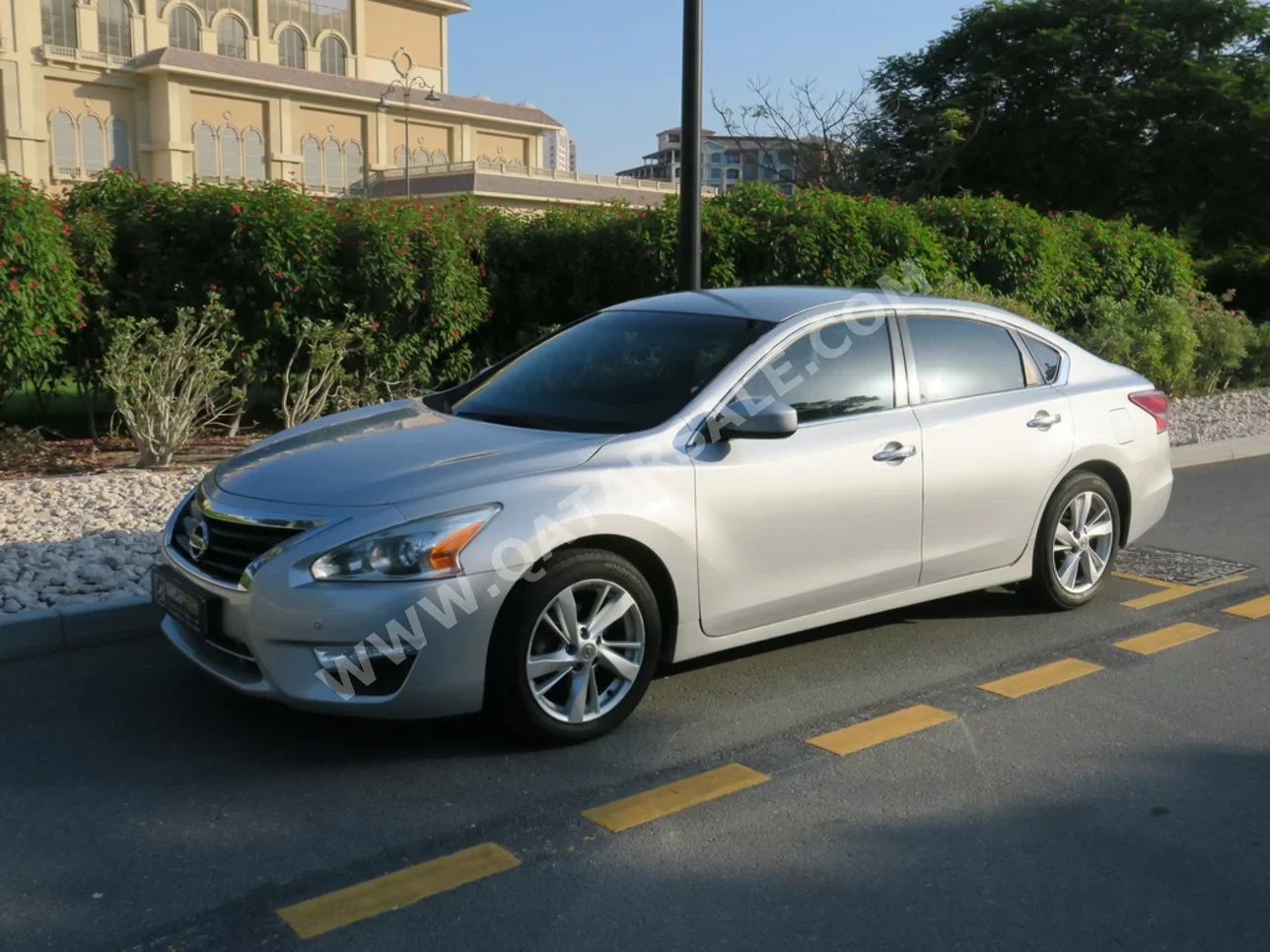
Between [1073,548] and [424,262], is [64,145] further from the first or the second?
[1073,548]

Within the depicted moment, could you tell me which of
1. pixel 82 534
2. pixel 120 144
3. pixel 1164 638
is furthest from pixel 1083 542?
pixel 120 144

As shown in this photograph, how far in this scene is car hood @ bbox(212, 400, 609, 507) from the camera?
14.8ft

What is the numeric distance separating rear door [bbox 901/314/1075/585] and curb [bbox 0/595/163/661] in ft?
11.7

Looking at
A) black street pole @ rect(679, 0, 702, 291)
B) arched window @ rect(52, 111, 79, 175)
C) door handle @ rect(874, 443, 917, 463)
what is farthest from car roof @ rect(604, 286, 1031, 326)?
arched window @ rect(52, 111, 79, 175)

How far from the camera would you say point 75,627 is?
5875 millimetres

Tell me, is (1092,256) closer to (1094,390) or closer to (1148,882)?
(1094,390)

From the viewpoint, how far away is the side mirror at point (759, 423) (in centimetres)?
491

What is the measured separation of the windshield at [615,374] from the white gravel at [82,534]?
2108mm

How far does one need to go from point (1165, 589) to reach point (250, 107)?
261 feet

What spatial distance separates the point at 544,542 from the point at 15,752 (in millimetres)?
1997

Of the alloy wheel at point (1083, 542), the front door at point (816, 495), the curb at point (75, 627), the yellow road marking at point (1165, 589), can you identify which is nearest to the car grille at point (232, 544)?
the curb at point (75, 627)

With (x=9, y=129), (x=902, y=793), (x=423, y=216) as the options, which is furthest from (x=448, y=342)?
(x=9, y=129)

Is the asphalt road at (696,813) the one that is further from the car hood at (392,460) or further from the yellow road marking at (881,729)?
the car hood at (392,460)

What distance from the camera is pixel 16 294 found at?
9297 mm
